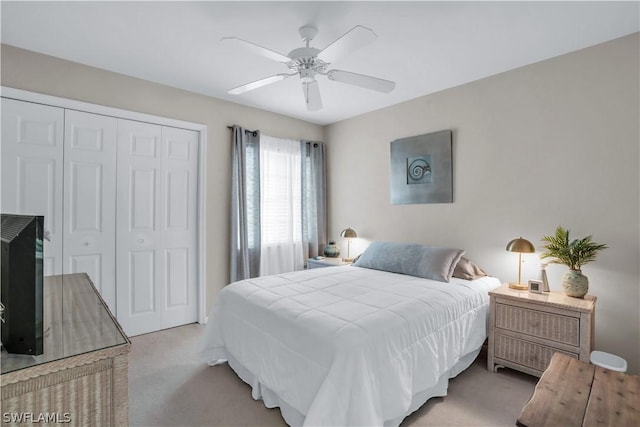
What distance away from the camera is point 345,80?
231 cm

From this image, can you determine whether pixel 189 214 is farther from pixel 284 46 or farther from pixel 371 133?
pixel 371 133

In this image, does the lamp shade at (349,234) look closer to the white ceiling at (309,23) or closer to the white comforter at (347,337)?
the white comforter at (347,337)

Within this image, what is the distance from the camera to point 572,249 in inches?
95.5

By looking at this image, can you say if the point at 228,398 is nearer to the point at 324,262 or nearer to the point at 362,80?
the point at 324,262

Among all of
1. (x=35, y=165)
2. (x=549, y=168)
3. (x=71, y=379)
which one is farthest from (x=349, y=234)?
(x=71, y=379)

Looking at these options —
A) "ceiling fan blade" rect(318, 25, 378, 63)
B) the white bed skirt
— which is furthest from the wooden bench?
"ceiling fan blade" rect(318, 25, 378, 63)

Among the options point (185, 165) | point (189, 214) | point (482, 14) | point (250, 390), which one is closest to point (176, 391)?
point (250, 390)

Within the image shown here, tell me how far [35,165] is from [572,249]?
4473 millimetres

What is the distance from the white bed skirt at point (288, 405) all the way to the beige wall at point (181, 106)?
153 centimetres

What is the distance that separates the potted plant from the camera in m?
2.37

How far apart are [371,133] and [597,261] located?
2721 mm

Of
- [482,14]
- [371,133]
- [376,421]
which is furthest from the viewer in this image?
[371,133]

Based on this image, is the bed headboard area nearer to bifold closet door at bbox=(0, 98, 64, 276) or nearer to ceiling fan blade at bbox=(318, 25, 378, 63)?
ceiling fan blade at bbox=(318, 25, 378, 63)

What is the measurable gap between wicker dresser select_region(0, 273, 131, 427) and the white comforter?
0.92 m
